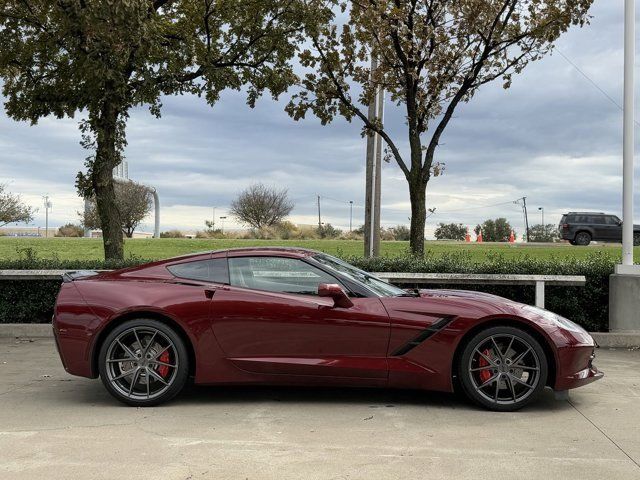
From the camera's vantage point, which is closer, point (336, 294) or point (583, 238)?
point (336, 294)

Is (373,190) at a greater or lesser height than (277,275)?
greater

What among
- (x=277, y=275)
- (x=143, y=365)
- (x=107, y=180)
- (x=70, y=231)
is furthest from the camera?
(x=70, y=231)

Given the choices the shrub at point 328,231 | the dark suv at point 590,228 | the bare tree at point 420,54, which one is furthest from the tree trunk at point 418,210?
the shrub at point 328,231

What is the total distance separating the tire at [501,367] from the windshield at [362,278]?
0.79 m

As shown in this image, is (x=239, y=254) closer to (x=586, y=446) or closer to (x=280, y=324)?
(x=280, y=324)

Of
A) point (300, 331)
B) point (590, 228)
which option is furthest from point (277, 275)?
point (590, 228)

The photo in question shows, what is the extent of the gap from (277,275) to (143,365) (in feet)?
4.56

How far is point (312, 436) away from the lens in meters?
4.58

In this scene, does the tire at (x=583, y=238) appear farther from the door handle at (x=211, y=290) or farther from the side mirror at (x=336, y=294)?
the door handle at (x=211, y=290)

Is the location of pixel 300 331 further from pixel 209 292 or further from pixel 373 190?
pixel 373 190

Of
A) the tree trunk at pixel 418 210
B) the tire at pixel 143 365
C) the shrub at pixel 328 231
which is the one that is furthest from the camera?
the shrub at pixel 328 231

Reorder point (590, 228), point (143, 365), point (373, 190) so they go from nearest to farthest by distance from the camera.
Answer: point (143, 365), point (373, 190), point (590, 228)

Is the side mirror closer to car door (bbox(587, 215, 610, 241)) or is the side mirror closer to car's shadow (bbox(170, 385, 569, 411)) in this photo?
car's shadow (bbox(170, 385, 569, 411))

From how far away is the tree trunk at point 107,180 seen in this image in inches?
471
